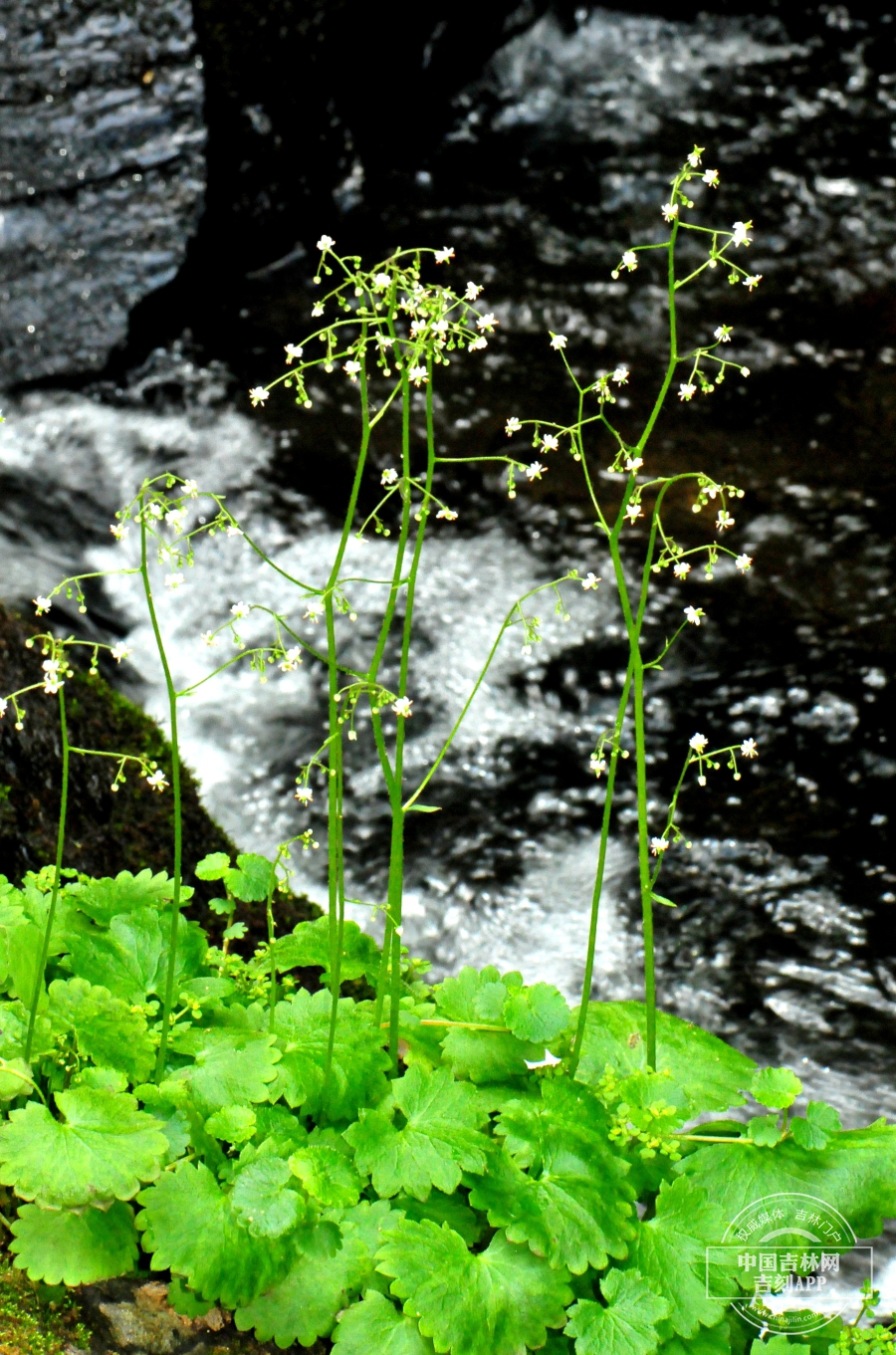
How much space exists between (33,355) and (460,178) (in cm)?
333

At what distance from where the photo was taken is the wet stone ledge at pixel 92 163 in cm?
669

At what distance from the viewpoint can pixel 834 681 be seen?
515cm

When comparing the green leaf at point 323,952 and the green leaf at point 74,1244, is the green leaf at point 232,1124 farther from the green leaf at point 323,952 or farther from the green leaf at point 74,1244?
the green leaf at point 323,952

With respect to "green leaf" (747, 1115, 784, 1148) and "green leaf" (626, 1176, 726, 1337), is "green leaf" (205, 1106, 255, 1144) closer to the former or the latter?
"green leaf" (626, 1176, 726, 1337)

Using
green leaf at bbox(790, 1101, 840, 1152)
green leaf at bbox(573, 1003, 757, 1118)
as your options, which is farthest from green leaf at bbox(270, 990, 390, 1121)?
green leaf at bbox(790, 1101, 840, 1152)

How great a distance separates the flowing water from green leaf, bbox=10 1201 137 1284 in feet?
7.88

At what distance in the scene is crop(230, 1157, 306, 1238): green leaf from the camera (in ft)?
6.33

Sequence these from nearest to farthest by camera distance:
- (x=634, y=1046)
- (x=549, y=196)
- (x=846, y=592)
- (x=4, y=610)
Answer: (x=634, y=1046), (x=4, y=610), (x=846, y=592), (x=549, y=196)

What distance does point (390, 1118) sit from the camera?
2.18m

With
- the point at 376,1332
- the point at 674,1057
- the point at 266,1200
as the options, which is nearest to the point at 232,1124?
the point at 266,1200

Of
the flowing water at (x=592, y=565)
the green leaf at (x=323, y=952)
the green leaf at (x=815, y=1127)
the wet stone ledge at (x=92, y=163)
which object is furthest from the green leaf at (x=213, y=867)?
the wet stone ledge at (x=92, y=163)

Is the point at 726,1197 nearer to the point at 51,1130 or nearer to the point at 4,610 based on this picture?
the point at 51,1130

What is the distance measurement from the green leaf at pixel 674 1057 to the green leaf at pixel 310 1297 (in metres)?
0.59

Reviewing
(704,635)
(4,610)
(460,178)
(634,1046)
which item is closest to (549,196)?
(460,178)
